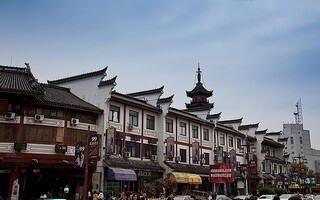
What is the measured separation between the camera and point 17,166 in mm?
27047

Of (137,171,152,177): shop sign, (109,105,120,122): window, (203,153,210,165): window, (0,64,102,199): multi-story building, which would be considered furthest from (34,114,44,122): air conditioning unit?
(203,153,210,165): window

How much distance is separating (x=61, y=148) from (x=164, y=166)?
1259cm

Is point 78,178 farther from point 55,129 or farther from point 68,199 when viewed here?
point 55,129

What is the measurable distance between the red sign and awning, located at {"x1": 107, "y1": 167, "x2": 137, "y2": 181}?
23.7 feet

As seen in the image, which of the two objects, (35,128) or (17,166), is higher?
(35,128)

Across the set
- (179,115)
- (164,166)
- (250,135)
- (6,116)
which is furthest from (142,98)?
(250,135)

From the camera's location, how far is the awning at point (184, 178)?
3653 cm

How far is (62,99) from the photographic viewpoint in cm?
3075

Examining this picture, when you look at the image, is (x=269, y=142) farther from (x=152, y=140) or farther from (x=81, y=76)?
(x=81, y=76)

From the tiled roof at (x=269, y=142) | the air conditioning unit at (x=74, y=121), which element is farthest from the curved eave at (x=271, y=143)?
the air conditioning unit at (x=74, y=121)

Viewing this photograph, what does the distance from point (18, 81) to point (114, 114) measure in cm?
891

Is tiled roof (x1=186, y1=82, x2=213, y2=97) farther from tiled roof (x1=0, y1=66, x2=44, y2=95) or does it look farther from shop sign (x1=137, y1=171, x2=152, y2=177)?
tiled roof (x1=0, y1=66, x2=44, y2=95)

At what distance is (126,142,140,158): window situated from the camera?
34625mm

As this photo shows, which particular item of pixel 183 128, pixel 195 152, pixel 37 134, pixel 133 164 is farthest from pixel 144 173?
pixel 37 134
